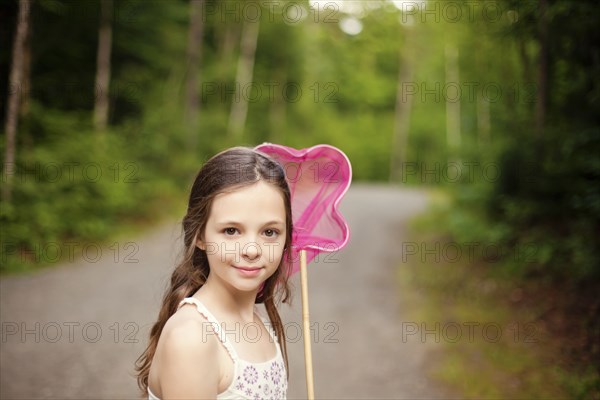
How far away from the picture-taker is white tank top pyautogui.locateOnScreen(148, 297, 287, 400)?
1.45 metres

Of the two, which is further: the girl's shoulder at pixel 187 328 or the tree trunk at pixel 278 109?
the tree trunk at pixel 278 109

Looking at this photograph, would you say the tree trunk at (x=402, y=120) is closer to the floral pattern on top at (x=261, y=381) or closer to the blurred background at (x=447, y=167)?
the blurred background at (x=447, y=167)

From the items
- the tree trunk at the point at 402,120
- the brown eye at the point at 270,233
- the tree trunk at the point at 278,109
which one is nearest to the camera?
the brown eye at the point at 270,233

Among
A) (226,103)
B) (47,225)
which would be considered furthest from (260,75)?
(47,225)

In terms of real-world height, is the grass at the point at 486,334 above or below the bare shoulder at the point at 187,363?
below

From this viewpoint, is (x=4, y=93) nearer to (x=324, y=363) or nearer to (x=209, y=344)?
(x=324, y=363)

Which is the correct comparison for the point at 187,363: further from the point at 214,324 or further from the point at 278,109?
the point at 278,109

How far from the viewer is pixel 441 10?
34.2 ft

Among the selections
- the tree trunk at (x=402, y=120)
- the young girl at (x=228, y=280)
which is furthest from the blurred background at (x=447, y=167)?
the tree trunk at (x=402, y=120)

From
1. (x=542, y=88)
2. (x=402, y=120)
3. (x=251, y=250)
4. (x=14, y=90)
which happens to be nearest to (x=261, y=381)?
(x=251, y=250)

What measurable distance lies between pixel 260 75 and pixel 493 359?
18356mm

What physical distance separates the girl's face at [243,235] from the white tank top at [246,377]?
0.13m

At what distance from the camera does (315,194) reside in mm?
2002

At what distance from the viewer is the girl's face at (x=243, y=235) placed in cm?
151
